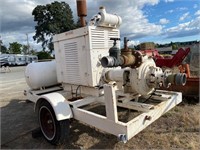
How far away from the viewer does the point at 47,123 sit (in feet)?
11.0

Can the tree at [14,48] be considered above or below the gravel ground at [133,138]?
above

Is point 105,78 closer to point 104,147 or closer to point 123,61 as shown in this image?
point 123,61

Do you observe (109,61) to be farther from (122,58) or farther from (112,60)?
(122,58)

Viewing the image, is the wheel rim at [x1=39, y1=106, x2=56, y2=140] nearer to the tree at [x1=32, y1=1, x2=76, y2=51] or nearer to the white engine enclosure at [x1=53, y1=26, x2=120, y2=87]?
the white engine enclosure at [x1=53, y1=26, x2=120, y2=87]

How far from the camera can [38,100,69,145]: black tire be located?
2943 millimetres

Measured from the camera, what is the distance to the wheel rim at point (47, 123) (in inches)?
125

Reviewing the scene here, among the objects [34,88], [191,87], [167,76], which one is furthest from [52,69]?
Answer: [191,87]

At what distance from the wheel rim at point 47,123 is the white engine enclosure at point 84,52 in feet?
2.37

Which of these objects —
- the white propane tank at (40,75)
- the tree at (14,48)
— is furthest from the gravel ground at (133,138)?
the tree at (14,48)

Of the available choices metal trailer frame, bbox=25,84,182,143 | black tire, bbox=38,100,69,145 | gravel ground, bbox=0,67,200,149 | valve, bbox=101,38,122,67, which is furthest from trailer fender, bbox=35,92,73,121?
valve, bbox=101,38,122,67

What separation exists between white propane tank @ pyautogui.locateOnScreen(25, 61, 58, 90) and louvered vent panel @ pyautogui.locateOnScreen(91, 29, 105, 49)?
1.56m

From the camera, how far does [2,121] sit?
174 inches

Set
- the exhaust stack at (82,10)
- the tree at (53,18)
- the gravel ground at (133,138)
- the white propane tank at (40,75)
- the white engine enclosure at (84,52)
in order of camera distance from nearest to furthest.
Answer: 1. the gravel ground at (133,138)
2. the white engine enclosure at (84,52)
3. the exhaust stack at (82,10)
4. the white propane tank at (40,75)
5. the tree at (53,18)

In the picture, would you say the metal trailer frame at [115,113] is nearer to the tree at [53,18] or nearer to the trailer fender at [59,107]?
the trailer fender at [59,107]
